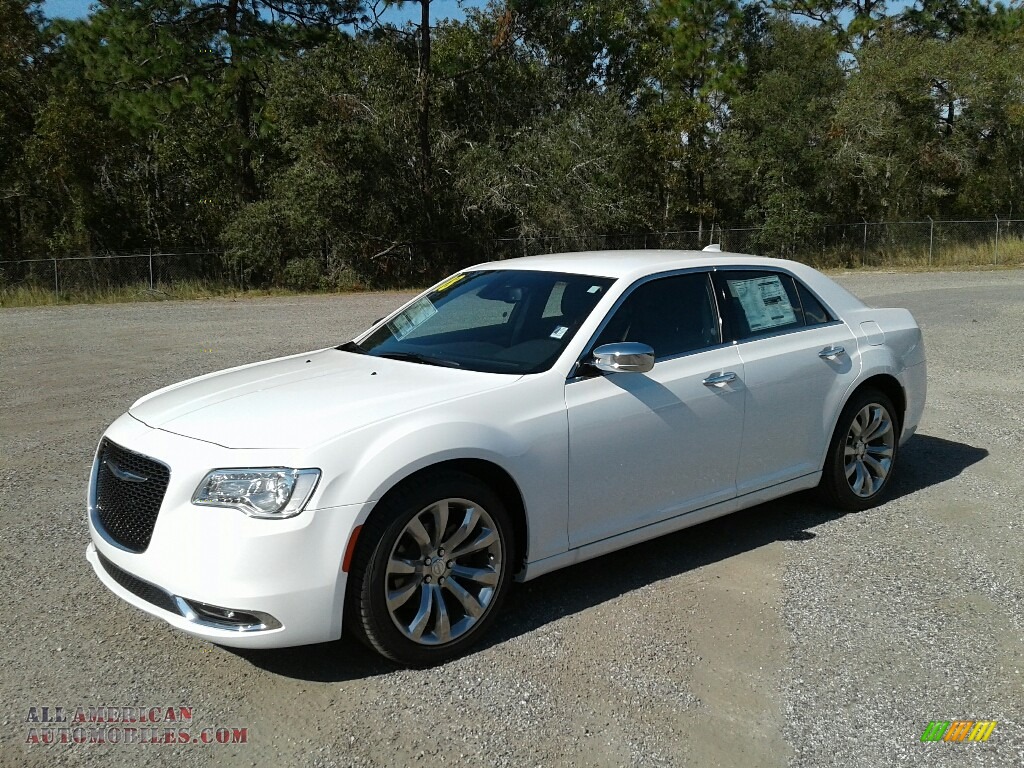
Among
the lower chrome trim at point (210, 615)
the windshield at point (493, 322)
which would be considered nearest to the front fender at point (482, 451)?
the windshield at point (493, 322)

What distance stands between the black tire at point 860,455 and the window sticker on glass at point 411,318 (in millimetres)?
2495

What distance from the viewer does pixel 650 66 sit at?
38.5m

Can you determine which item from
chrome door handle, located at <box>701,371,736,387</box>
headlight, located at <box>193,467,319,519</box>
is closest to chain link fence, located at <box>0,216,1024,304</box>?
chrome door handle, located at <box>701,371,736,387</box>

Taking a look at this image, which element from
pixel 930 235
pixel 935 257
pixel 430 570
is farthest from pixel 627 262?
pixel 930 235

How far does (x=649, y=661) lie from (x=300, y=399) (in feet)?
6.10

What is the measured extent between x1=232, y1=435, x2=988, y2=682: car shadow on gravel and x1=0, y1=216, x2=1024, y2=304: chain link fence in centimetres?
2295

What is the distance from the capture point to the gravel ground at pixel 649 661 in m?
3.33

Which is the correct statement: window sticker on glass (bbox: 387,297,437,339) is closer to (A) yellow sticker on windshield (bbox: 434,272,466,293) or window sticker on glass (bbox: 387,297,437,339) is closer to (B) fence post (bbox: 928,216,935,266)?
(A) yellow sticker on windshield (bbox: 434,272,466,293)

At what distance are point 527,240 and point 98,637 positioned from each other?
26.6 meters

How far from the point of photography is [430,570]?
3855 mm

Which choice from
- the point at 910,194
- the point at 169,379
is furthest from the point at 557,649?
the point at 910,194

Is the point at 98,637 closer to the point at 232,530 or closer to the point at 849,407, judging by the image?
the point at 232,530

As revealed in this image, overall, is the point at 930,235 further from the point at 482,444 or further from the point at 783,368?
the point at 482,444

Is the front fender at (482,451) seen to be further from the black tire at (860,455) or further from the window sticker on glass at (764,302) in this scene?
the black tire at (860,455)
